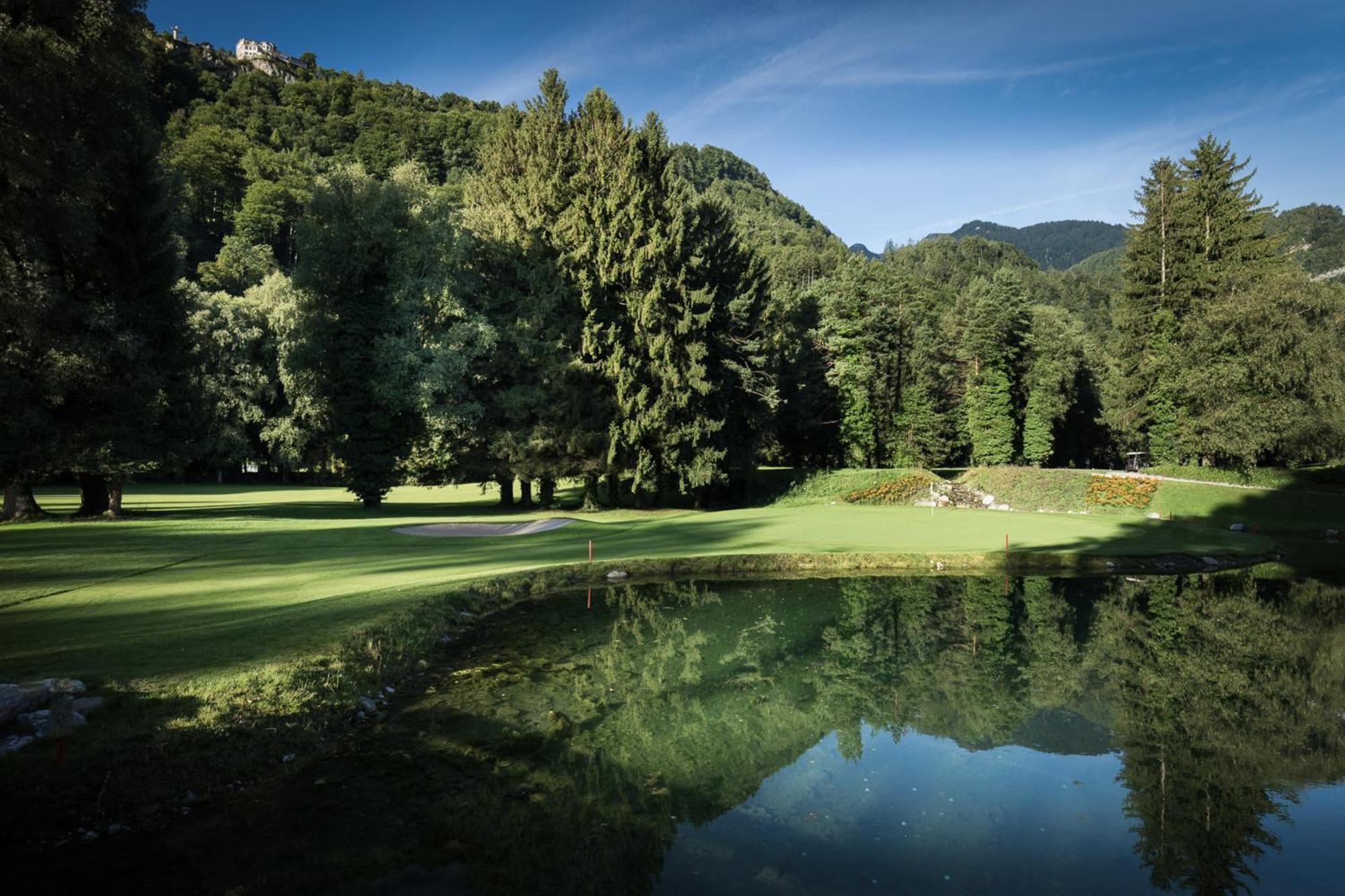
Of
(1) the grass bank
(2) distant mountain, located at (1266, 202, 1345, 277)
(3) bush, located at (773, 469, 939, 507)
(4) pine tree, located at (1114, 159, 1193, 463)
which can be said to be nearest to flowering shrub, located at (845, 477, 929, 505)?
(3) bush, located at (773, 469, 939, 507)

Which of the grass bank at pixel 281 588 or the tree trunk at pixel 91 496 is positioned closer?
the grass bank at pixel 281 588

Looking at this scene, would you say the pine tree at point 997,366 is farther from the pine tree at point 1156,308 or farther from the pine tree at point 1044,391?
the pine tree at point 1156,308

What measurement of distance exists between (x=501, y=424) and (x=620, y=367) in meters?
6.97

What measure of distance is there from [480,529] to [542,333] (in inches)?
493

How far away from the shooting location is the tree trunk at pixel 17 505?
1050 inches

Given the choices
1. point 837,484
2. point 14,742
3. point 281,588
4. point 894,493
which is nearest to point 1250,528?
point 894,493

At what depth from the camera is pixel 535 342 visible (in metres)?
35.9

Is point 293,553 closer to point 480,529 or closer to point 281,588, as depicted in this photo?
point 281,588

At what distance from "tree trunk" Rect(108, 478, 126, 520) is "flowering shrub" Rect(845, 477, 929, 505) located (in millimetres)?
36710

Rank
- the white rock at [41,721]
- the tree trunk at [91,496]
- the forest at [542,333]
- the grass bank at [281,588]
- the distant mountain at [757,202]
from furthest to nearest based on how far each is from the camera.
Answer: the distant mountain at [757,202]
the tree trunk at [91,496]
the forest at [542,333]
the grass bank at [281,588]
the white rock at [41,721]

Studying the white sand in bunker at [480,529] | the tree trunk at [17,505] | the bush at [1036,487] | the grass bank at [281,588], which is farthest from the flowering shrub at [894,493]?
the tree trunk at [17,505]

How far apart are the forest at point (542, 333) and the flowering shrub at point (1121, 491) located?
6000mm

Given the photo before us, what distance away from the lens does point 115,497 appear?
2920 centimetres

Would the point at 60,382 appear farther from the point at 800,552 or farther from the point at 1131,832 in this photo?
the point at 1131,832
